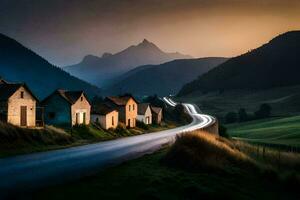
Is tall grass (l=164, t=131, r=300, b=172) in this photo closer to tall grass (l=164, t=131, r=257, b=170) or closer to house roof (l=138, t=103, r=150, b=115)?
tall grass (l=164, t=131, r=257, b=170)

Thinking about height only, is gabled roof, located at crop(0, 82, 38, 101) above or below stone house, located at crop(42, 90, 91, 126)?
above

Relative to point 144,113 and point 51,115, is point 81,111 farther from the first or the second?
point 144,113

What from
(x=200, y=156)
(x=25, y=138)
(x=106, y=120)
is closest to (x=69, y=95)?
(x=106, y=120)

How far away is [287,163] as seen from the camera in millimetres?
35469

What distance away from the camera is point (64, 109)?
65188mm

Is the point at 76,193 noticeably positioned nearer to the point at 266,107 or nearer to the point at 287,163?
the point at 287,163

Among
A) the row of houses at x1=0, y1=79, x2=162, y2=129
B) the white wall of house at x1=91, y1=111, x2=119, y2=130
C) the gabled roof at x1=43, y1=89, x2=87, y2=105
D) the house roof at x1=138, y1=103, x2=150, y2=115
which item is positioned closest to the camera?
the row of houses at x1=0, y1=79, x2=162, y2=129

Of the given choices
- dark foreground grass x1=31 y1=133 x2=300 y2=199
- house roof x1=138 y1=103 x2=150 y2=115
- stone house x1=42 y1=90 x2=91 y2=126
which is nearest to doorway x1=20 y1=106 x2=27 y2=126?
stone house x1=42 y1=90 x2=91 y2=126

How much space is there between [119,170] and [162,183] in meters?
3.30

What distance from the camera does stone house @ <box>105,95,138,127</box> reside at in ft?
283

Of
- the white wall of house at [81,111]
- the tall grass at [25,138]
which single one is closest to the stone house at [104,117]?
the white wall of house at [81,111]

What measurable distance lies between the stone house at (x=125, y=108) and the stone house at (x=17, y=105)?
104ft

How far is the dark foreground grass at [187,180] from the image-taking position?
17891mm

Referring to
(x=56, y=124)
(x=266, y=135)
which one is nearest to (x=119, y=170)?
(x=56, y=124)
